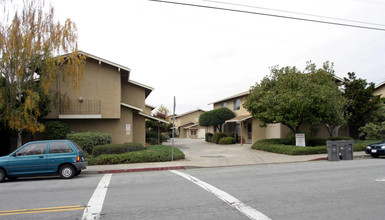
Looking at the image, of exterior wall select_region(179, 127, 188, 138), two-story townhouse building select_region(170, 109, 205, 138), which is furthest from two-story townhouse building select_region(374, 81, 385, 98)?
exterior wall select_region(179, 127, 188, 138)

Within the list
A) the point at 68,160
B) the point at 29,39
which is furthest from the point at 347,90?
the point at 29,39

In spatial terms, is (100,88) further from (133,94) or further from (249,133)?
(249,133)

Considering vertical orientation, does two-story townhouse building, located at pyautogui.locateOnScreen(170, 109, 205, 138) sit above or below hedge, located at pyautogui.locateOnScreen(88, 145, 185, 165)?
above

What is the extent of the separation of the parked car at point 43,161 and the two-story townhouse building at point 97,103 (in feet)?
24.2

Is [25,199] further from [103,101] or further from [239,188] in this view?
[103,101]

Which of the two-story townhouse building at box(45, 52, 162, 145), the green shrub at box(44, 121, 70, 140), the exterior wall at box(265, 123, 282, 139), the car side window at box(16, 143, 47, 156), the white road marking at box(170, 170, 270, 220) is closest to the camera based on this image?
the white road marking at box(170, 170, 270, 220)

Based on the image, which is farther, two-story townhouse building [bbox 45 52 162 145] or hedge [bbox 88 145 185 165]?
two-story townhouse building [bbox 45 52 162 145]

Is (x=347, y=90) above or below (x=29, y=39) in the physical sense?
below

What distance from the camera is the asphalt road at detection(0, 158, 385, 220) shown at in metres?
5.68

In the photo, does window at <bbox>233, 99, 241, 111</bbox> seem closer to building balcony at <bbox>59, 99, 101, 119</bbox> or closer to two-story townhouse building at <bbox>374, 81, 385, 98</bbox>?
two-story townhouse building at <bbox>374, 81, 385, 98</bbox>

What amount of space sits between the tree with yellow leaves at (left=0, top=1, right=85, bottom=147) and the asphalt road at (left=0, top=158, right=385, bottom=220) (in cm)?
652

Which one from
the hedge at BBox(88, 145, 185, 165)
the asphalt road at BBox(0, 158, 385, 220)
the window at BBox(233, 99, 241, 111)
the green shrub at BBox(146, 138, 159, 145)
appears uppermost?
the window at BBox(233, 99, 241, 111)

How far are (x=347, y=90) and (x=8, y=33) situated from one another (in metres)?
24.1

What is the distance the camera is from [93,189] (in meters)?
8.51
